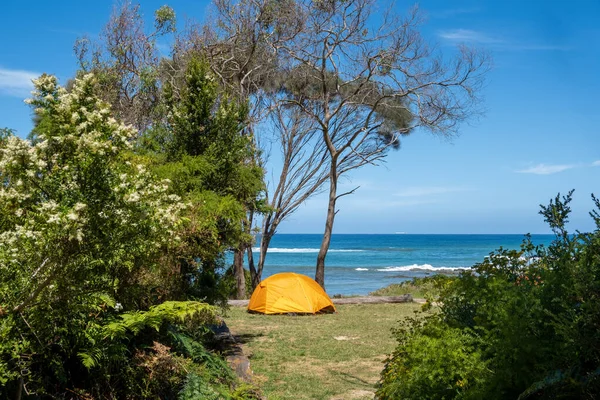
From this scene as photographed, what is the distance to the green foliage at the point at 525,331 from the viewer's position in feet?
9.64

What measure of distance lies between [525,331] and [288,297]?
38.8 ft

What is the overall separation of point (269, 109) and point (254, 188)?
10.3 m

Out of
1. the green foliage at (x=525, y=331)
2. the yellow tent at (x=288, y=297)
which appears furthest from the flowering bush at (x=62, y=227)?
the yellow tent at (x=288, y=297)

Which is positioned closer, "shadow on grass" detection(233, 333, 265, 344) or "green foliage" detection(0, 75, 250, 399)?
"green foliage" detection(0, 75, 250, 399)

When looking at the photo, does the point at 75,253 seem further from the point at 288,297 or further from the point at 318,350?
the point at 288,297

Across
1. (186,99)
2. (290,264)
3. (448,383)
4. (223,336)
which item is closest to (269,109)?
(186,99)

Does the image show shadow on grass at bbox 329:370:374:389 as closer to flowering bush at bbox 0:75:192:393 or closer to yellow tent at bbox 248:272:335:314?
flowering bush at bbox 0:75:192:393

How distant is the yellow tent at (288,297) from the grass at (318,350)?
13.1 inches

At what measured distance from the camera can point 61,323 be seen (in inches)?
206

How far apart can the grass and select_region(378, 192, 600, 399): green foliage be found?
6.96 feet

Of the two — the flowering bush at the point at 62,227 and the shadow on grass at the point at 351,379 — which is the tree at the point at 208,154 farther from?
the flowering bush at the point at 62,227

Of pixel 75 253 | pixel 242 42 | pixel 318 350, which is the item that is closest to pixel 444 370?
pixel 75 253

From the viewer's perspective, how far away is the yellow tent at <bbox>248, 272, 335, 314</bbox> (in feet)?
49.5

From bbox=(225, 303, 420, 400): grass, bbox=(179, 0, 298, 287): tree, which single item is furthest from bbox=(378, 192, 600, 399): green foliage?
bbox=(179, 0, 298, 287): tree
